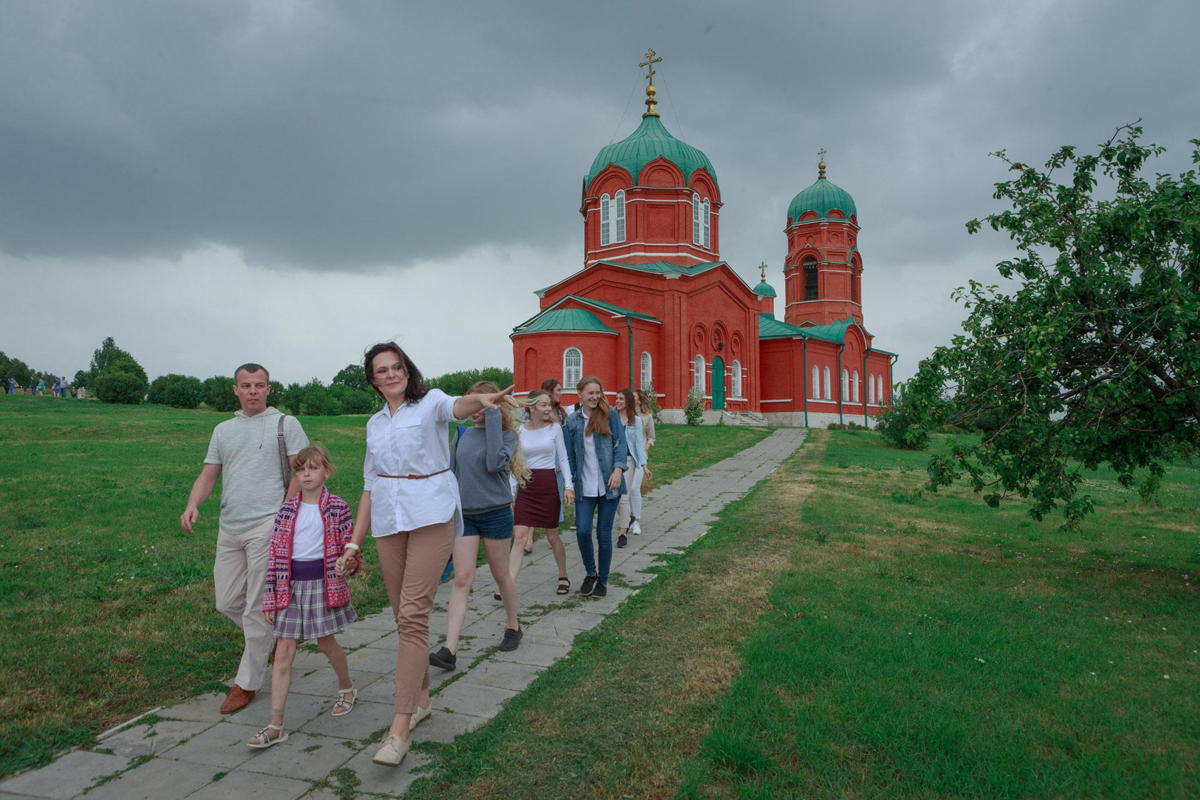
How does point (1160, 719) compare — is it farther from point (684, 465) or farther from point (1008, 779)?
point (684, 465)

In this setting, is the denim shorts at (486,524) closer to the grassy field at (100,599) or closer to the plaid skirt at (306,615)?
the plaid skirt at (306,615)

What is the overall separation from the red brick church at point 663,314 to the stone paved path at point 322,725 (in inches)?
907

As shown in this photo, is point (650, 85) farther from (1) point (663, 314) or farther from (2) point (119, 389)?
(2) point (119, 389)

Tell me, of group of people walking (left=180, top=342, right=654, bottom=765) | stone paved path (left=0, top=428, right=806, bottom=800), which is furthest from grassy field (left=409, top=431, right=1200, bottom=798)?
group of people walking (left=180, top=342, right=654, bottom=765)

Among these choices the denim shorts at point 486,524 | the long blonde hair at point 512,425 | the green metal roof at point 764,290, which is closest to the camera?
the long blonde hair at point 512,425

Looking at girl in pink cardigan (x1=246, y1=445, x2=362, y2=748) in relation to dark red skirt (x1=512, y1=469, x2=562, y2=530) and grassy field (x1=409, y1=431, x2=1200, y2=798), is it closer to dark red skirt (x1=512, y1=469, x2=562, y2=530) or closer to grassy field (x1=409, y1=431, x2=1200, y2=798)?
grassy field (x1=409, y1=431, x2=1200, y2=798)

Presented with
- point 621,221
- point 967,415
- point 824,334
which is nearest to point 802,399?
point 824,334

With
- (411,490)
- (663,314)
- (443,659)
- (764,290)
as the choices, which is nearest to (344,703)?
(443,659)

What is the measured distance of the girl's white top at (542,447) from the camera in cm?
630

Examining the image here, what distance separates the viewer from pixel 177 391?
4159 centimetres

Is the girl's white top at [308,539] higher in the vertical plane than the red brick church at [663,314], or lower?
lower

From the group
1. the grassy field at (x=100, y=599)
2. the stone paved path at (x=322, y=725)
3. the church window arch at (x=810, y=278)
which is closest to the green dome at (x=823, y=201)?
the church window arch at (x=810, y=278)

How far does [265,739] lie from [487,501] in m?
Result: 1.80

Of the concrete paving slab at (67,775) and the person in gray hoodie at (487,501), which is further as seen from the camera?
the person in gray hoodie at (487,501)
